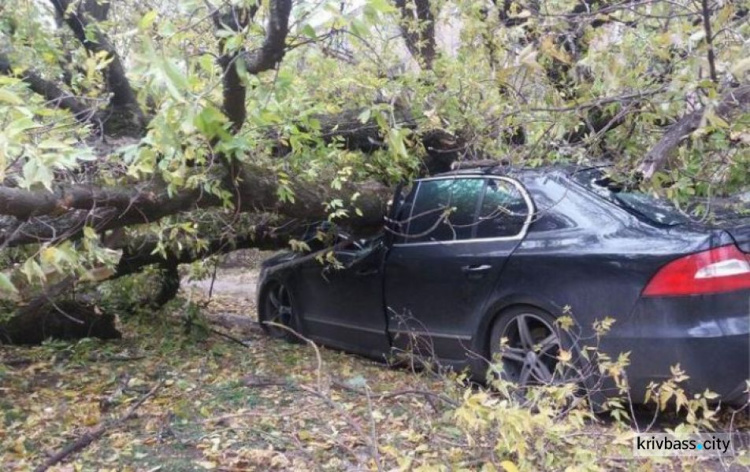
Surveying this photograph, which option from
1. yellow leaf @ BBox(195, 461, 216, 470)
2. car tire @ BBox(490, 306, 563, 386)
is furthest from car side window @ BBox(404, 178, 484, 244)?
yellow leaf @ BBox(195, 461, 216, 470)

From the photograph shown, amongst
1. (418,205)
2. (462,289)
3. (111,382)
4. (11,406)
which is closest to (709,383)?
(462,289)

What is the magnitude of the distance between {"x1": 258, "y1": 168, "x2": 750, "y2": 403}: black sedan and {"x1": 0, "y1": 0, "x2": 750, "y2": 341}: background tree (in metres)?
0.29

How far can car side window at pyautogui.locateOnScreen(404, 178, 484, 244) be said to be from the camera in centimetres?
480

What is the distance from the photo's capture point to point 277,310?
22.1 feet

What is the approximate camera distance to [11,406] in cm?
429

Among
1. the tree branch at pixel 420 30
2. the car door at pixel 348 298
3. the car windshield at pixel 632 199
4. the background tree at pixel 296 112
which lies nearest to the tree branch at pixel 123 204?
the background tree at pixel 296 112

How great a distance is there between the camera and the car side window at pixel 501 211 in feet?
14.5

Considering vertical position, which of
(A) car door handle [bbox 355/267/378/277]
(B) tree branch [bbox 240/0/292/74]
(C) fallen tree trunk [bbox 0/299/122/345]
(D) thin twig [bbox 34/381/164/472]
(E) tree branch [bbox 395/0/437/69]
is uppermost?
(E) tree branch [bbox 395/0/437/69]

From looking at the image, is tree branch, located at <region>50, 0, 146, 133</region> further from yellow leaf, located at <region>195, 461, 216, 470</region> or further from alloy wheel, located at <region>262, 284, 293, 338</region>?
yellow leaf, located at <region>195, 461, 216, 470</region>

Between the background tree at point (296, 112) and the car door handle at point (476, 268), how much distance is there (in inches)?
32.4

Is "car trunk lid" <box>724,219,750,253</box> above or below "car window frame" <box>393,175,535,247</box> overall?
below

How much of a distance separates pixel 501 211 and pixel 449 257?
1.62 ft

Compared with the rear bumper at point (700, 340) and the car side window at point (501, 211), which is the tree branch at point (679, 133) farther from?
the car side window at point (501, 211)

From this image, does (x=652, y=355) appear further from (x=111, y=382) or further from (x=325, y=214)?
(x=111, y=382)
